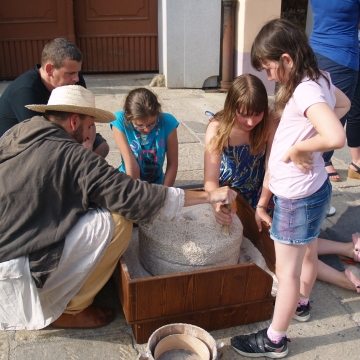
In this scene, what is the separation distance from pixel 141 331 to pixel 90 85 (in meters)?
5.78

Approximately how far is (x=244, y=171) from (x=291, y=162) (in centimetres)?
104

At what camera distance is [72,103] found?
2.38 meters

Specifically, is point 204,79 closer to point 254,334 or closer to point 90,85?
point 90,85

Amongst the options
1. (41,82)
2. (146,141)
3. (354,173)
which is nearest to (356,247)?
(354,173)

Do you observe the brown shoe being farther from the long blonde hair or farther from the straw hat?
the long blonde hair

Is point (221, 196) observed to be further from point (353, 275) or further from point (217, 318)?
point (353, 275)

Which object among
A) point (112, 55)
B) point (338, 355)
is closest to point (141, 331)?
point (338, 355)

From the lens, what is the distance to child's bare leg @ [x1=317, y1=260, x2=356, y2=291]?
278 cm

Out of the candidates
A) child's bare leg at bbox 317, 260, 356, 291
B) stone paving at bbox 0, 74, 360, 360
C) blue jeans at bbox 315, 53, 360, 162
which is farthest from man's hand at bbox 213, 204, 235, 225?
blue jeans at bbox 315, 53, 360, 162

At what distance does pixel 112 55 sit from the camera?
26.1ft

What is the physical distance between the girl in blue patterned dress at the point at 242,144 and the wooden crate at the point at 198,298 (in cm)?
34

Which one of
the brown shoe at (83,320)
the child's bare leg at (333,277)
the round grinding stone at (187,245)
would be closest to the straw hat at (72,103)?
the round grinding stone at (187,245)

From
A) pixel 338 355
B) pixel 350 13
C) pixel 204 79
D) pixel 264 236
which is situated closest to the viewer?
pixel 338 355

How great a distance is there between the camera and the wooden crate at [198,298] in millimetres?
2229
